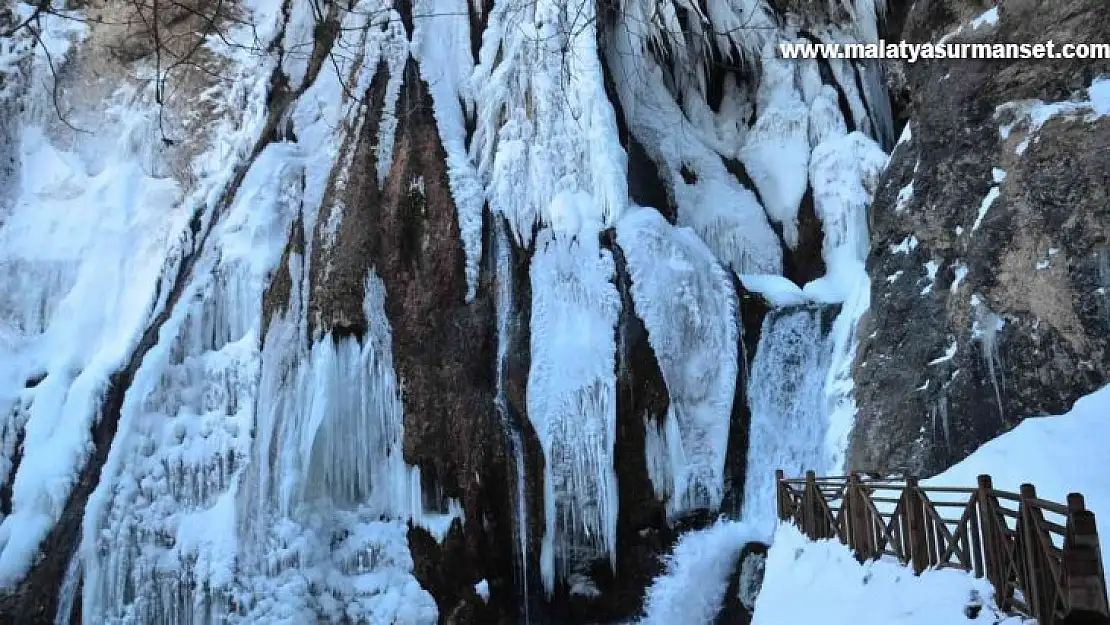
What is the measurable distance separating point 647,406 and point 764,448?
1673mm

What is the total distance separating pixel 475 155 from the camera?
1417 cm

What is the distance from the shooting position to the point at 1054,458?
6875mm

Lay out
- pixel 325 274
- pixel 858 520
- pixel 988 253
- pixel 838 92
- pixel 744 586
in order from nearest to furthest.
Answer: pixel 858 520 → pixel 988 253 → pixel 744 586 → pixel 325 274 → pixel 838 92

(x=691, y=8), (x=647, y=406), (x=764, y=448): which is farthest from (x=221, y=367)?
(x=691, y=8)

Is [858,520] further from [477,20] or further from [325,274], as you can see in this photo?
[477,20]

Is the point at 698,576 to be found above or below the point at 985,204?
below

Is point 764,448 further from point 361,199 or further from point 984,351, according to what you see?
point 361,199

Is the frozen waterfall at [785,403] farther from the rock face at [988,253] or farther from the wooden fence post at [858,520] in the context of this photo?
the wooden fence post at [858,520]

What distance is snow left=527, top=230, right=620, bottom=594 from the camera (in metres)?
11.8

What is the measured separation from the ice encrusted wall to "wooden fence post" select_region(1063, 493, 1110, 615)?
24.3 ft

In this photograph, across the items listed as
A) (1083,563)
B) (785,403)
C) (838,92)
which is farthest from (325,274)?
(1083,563)

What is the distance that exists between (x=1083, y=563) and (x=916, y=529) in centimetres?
220

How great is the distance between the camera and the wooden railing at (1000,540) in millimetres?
3572

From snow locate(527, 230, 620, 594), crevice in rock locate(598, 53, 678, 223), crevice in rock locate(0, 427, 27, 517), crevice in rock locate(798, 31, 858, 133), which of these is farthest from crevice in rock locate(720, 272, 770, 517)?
crevice in rock locate(0, 427, 27, 517)
